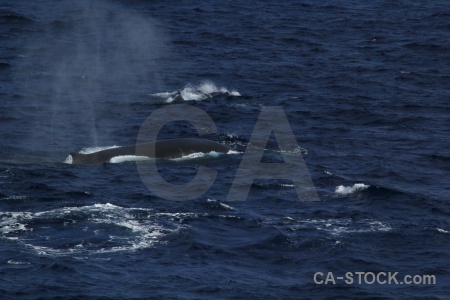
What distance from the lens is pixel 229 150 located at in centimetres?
6875

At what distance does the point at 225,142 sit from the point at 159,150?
685cm

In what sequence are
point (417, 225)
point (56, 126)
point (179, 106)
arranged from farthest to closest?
point (179, 106), point (56, 126), point (417, 225)

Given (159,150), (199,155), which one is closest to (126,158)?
(159,150)

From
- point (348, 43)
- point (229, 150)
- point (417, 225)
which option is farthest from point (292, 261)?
point (348, 43)

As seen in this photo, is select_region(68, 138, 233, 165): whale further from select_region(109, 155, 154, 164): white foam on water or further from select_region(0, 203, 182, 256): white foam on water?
select_region(0, 203, 182, 256): white foam on water

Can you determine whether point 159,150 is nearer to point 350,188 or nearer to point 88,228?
point 350,188

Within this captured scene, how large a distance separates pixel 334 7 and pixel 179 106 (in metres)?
50.1

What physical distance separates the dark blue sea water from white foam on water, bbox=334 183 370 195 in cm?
17

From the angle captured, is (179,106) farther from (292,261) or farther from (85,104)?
(292,261)

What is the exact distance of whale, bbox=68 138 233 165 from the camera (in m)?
65.9

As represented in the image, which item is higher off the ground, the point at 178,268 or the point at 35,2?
the point at 35,2

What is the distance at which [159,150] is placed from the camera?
6719 cm

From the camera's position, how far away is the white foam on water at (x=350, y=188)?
197 feet

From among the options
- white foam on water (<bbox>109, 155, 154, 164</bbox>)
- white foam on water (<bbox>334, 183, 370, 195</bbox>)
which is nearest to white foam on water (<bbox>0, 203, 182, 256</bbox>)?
white foam on water (<bbox>109, 155, 154, 164</bbox>)
